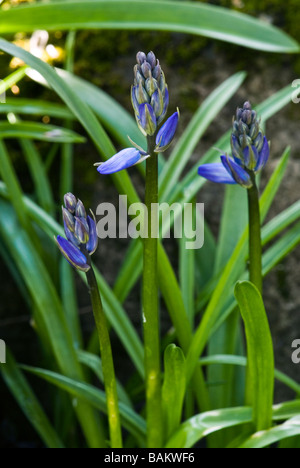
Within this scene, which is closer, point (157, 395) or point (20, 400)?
point (157, 395)

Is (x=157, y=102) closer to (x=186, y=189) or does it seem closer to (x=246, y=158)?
(x=246, y=158)

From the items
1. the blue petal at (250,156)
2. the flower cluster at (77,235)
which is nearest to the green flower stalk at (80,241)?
the flower cluster at (77,235)

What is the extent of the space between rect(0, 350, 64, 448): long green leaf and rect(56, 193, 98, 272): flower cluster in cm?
56

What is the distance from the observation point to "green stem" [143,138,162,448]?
0.64m

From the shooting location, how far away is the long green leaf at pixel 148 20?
1.03 m

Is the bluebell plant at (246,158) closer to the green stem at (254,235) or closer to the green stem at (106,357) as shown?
the green stem at (254,235)

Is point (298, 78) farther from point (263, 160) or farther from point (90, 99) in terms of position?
point (263, 160)

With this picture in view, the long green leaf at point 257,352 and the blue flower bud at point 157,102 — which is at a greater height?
the blue flower bud at point 157,102

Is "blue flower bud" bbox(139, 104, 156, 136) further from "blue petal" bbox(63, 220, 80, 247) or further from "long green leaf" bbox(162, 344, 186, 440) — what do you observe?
"long green leaf" bbox(162, 344, 186, 440)

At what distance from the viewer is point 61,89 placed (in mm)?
808

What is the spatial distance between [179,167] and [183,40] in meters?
0.54

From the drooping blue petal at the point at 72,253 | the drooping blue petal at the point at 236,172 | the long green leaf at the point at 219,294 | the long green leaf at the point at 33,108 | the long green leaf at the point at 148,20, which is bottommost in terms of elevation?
the long green leaf at the point at 219,294

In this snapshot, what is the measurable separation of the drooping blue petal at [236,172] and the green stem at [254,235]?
0.01 m

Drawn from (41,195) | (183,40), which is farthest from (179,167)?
(183,40)
